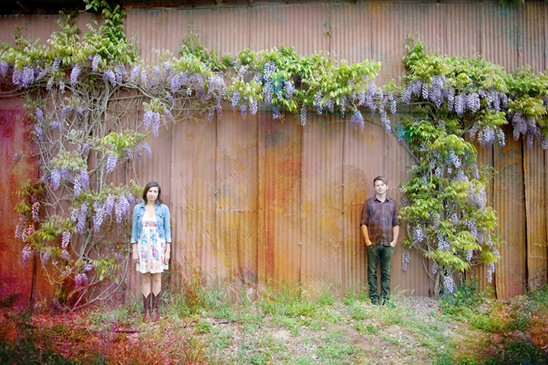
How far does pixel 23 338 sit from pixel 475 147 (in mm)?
5666

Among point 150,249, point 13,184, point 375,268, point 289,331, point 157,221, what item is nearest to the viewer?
point 289,331

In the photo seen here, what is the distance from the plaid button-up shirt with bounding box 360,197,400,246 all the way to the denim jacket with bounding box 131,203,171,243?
8.17ft

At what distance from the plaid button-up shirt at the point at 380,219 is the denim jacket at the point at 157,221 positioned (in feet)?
8.17

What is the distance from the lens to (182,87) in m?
5.09

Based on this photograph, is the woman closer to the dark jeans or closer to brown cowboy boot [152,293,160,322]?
brown cowboy boot [152,293,160,322]

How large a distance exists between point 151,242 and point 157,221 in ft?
0.84

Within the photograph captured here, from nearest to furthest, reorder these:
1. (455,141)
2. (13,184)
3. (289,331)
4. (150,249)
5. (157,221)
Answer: (289,331) → (150,249) → (157,221) → (455,141) → (13,184)

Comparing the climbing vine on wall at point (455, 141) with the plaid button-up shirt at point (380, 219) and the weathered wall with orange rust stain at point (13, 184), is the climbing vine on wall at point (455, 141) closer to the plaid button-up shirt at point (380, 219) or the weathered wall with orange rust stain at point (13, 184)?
the plaid button-up shirt at point (380, 219)

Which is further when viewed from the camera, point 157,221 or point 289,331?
point 157,221

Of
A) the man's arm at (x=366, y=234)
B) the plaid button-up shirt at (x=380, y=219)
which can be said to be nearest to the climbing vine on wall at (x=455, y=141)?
the plaid button-up shirt at (x=380, y=219)

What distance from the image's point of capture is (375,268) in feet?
15.9

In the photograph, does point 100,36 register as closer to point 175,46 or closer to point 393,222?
point 175,46

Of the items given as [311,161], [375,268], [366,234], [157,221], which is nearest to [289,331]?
[375,268]

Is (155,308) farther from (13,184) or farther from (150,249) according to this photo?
(13,184)
